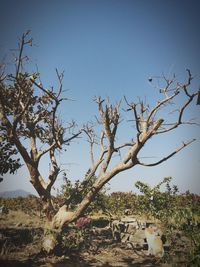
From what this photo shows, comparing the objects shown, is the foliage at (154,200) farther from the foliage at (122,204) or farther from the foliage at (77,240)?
the foliage at (77,240)

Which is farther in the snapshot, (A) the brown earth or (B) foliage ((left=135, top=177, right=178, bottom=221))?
(B) foliage ((left=135, top=177, right=178, bottom=221))

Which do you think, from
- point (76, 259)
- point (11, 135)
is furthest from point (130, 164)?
point (11, 135)

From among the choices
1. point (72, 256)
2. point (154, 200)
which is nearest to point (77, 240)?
point (72, 256)

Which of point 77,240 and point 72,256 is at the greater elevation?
point 77,240

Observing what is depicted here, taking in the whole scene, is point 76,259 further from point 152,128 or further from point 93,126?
point 93,126

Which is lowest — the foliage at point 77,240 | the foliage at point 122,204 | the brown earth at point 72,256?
the brown earth at point 72,256

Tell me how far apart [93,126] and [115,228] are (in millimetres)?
5478

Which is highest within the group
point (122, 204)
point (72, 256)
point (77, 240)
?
point (122, 204)

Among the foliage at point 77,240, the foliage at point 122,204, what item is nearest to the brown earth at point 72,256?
the foliage at point 77,240

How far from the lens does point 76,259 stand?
779 centimetres

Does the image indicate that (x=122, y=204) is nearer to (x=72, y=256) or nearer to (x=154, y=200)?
(x=154, y=200)

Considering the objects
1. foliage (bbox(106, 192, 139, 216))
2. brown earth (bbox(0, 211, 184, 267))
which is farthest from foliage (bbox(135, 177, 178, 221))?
brown earth (bbox(0, 211, 184, 267))

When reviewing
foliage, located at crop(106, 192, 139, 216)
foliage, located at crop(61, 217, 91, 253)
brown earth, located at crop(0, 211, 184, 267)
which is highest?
foliage, located at crop(106, 192, 139, 216)

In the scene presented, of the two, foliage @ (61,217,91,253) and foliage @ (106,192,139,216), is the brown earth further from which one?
foliage @ (106,192,139,216)
